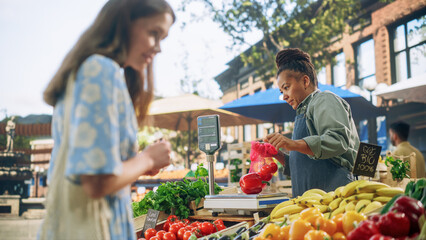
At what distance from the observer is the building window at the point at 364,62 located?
45.7ft

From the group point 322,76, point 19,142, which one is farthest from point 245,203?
point 19,142

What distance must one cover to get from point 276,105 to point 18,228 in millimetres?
7880

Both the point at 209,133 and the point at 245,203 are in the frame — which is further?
the point at 209,133

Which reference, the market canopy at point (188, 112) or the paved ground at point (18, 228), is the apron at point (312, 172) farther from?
the paved ground at point (18, 228)

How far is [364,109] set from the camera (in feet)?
29.0

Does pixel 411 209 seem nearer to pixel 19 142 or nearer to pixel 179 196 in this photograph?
pixel 179 196

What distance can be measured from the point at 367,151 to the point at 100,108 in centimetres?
208

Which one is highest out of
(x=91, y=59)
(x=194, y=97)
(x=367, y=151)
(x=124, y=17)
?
(x=194, y=97)

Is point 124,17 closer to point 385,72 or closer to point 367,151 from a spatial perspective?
point 367,151

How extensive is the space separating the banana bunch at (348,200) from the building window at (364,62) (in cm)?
1220

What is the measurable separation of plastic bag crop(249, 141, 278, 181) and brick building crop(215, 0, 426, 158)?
25.1 feet

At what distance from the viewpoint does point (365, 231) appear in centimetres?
159

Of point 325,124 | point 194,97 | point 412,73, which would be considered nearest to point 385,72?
point 412,73

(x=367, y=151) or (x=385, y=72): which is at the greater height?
(x=385, y=72)
